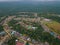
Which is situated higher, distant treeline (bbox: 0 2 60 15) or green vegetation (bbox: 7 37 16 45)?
green vegetation (bbox: 7 37 16 45)

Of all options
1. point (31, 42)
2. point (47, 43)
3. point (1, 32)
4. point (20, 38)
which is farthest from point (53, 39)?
point (1, 32)

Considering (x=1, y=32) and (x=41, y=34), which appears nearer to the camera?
(x=41, y=34)

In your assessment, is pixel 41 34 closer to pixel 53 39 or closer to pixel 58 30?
pixel 53 39

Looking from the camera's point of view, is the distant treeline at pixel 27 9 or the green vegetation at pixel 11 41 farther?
the distant treeline at pixel 27 9

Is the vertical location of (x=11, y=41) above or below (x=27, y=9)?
above

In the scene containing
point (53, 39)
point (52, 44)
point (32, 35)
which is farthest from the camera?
point (32, 35)

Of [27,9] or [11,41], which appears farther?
[27,9]

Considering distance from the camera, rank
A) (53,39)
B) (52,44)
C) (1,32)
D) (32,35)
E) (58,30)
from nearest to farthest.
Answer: (52,44) < (53,39) < (32,35) < (1,32) < (58,30)

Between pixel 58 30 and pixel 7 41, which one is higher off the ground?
pixel 7 41

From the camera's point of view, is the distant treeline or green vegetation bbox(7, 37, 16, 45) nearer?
green vegetation bbox(7, 37, 16, 45)

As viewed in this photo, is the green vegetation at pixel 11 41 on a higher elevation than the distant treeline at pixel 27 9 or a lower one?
higher
